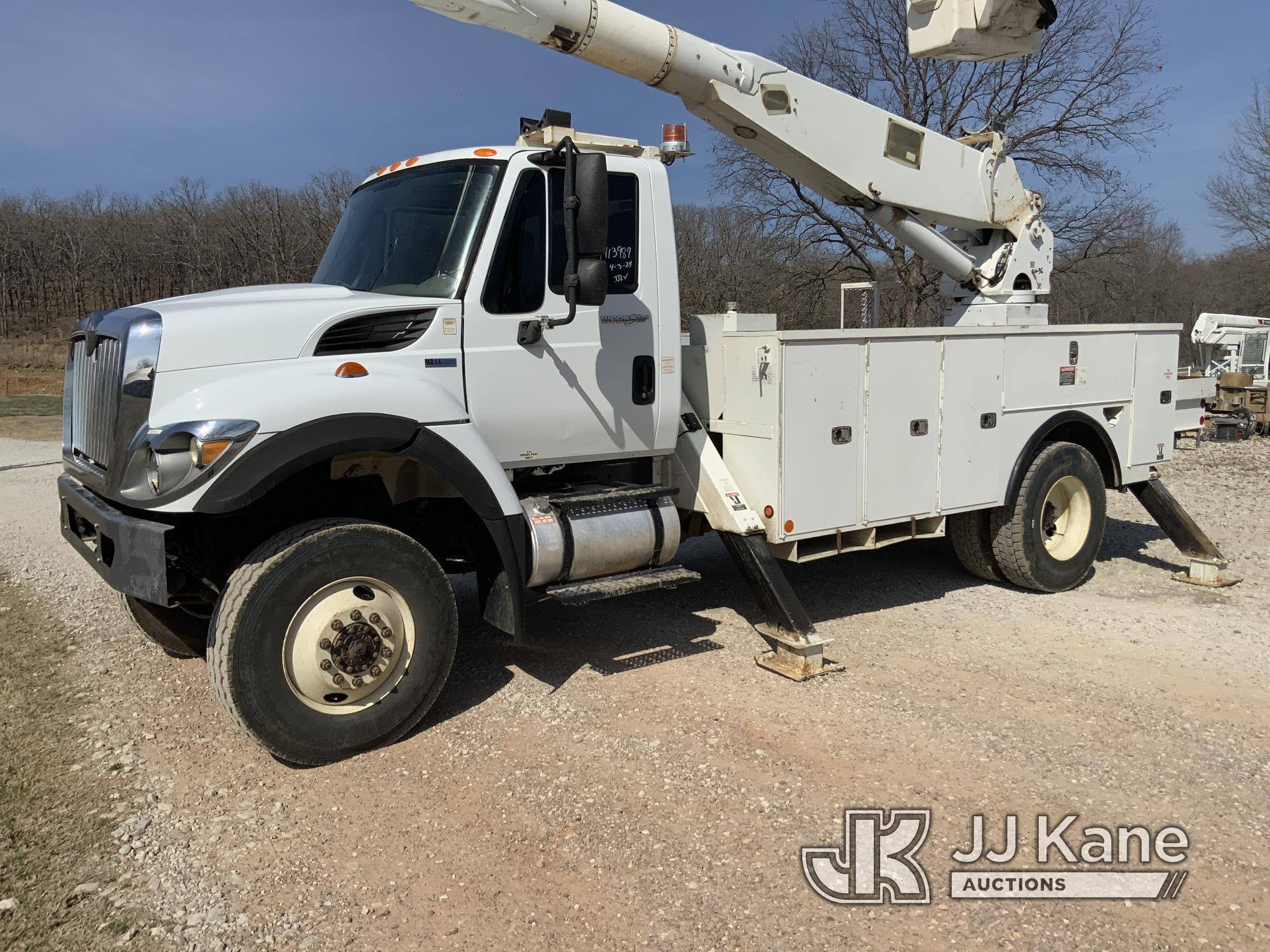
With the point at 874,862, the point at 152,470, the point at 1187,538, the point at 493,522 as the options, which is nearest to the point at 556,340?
the point at 493,522

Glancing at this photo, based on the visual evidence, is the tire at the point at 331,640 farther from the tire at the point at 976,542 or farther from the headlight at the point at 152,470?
the tire at the point at 976,542

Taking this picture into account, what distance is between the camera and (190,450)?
386cm

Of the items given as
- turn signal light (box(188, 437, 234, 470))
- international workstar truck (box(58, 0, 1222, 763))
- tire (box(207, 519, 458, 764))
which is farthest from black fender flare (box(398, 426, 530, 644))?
turn signal light (box(188, 437, 234, 470))

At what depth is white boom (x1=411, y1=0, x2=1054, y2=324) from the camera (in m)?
5.18

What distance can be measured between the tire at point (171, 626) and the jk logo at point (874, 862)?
374 centimetres

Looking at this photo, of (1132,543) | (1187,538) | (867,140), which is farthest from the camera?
(1132,543)

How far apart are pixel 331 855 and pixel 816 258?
840 inches

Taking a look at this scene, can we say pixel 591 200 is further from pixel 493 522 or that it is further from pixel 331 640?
pixel 331 640

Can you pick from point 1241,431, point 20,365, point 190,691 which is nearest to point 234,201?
point 20,365

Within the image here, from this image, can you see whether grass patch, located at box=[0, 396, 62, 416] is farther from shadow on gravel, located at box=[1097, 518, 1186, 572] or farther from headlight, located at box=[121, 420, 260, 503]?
shadow on gravel, located at box=[1097, 518, 1186, 572]

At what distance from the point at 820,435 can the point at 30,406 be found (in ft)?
91.4

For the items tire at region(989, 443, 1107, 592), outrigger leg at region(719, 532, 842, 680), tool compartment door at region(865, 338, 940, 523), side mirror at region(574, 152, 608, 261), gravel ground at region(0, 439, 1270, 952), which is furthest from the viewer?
tire at region(989, 443, 1107, 592)

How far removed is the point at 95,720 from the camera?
15.5 feet

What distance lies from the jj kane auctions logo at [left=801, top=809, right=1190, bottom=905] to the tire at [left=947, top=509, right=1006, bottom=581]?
335 cm
